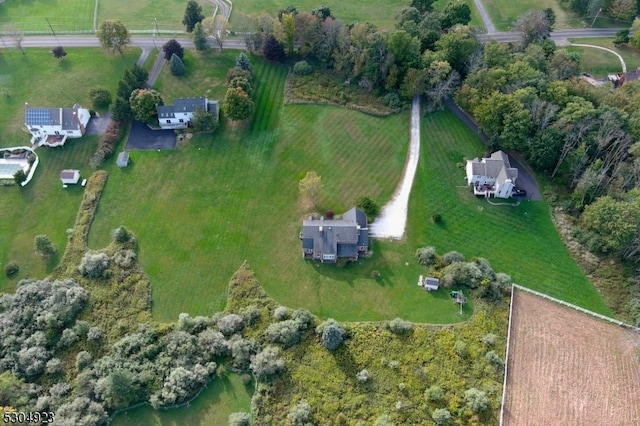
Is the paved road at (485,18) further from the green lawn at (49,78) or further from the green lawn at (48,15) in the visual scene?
the green lawn at (48,15)

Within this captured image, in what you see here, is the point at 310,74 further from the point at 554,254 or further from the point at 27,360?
the point at 27,360

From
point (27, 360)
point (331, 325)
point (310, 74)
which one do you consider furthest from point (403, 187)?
point (27, 360)

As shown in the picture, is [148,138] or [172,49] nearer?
[148,138]

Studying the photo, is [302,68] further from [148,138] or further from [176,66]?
[148,138]

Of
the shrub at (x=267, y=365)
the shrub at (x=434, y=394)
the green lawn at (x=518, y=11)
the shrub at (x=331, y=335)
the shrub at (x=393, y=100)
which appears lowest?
the shrub at (x=267, y=365)

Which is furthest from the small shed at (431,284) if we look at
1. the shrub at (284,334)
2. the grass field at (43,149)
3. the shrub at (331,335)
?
the grass field at (43,149)

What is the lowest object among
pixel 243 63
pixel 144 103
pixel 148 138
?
pixel 148 138

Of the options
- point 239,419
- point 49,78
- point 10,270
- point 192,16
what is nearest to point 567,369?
point 239,419

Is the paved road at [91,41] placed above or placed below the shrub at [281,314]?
above
